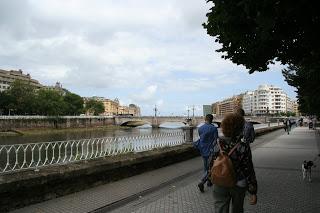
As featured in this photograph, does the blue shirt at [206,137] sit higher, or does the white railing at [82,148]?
the blue shirt at [206,137]

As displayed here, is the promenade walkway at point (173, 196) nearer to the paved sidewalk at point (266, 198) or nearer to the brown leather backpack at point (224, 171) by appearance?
the paved sidewalk at point (266, 198)

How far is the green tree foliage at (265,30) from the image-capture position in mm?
6902

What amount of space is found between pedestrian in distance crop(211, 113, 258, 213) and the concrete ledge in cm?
375

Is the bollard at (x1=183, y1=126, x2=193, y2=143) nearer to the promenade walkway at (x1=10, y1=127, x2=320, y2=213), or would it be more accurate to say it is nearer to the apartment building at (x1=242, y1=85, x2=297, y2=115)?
the promenade walkway at (x1=10, y1=127, x2=320, y2=213)

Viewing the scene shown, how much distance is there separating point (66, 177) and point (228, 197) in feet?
14.0

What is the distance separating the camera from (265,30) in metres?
7.15

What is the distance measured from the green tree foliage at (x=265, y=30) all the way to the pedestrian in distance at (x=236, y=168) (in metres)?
2.89

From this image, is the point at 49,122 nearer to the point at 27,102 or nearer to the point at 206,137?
the point at 27,102

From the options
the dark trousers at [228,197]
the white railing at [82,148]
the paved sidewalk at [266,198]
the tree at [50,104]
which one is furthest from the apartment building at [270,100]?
the dark trousers at [228,197]

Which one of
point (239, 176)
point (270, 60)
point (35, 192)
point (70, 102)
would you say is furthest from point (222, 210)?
point (70, 102)

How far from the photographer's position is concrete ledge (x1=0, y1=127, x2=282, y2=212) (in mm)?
6742

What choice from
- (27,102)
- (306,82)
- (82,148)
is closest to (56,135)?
(27,102)

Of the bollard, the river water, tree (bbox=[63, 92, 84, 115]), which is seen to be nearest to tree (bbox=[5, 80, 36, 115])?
tree (bbox=[63, 92, 84, 115])

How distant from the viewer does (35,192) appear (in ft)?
23.7
